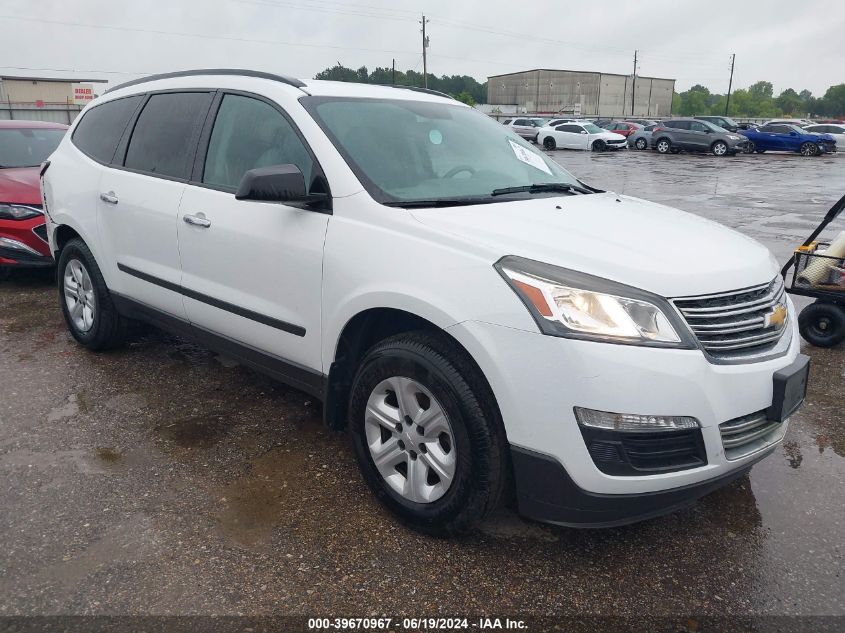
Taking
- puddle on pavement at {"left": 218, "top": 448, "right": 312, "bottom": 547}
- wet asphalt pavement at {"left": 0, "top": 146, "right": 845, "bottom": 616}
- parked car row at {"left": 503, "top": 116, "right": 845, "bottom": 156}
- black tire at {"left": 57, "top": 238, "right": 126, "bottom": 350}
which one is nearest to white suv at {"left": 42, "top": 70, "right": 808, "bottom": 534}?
wet asphalt pavement at {"left": 0, "top": 146, "right": 845, "bottom": 616}

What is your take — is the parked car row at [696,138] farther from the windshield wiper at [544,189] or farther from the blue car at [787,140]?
the windshield wiper at [544,189]

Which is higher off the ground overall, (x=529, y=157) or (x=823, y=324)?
(x=529, y=157)

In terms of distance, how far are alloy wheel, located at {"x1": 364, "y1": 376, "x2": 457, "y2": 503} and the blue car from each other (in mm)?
32782

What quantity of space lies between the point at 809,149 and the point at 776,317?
3243 cm

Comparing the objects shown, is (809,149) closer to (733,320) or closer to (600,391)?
(733,320)

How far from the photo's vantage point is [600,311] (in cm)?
230

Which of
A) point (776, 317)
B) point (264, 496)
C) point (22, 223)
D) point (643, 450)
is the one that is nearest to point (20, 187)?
point (22, 223)

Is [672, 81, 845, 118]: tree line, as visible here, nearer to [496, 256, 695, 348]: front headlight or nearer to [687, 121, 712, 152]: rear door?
[687, 121, 712, 152]: rear door

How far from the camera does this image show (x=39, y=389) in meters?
4.22

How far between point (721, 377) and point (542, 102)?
10006 centimetres

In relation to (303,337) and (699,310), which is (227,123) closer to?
(303,337)

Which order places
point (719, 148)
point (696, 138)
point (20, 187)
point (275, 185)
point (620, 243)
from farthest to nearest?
1. point (696, 138)
2. point (719, 148)
3. point (20, 187)
4. point (275, 185)
5. point (620, 243)

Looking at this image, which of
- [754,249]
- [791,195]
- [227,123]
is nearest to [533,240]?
[754,249]

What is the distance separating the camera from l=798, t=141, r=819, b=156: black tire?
98.2 feet
